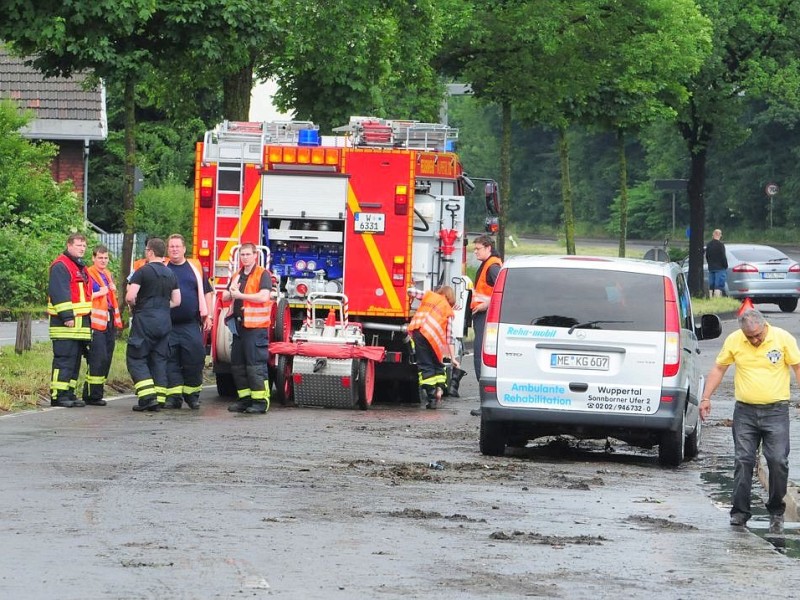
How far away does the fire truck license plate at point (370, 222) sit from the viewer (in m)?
20.0

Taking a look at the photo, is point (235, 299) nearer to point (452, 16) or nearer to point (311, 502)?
point (311, 502)

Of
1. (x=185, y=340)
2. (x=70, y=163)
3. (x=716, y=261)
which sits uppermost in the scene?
(x=70, y=163)

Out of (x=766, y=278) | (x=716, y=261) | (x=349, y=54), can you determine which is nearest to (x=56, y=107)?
(x=716, y=261)

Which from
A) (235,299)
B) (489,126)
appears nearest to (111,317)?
(235,299)

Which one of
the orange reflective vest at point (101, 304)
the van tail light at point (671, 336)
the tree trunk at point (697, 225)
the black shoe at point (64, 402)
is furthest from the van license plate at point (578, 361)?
the tree trunk at point (697, 225)

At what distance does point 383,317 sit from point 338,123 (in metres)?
11.8

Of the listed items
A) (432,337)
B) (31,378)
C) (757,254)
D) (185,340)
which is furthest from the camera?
(757,254)

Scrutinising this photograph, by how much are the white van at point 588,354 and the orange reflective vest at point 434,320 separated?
183 inches

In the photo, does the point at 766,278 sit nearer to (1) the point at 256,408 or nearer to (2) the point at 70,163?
(2) the point at 70,163

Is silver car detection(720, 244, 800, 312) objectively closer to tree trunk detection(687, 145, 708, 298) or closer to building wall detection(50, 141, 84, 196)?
tree trunk detection(687, 145, 708, 298)

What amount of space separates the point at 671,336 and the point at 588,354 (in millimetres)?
672

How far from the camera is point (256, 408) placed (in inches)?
714

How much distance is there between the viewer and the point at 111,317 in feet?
62.2

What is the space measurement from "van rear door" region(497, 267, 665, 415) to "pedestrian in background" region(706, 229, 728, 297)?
26021mm
